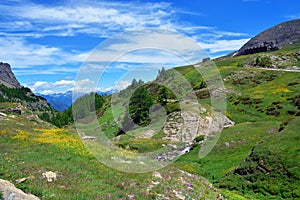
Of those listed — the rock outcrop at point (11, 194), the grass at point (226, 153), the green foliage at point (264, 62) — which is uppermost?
the green foliage at point (264, 62)

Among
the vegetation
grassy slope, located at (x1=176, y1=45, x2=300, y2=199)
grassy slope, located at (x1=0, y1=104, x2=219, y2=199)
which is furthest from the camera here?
grassy slope, located at (x1=176, y1=45, x2=300, y2=199)

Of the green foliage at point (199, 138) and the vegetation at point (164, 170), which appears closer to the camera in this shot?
the vegetation at point (164, 170)

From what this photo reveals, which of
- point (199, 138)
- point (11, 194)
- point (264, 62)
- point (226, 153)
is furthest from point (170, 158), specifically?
point (264, 62)

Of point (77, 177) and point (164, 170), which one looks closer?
point (77, 177)

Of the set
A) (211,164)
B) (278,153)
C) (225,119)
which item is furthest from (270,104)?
(278,153)

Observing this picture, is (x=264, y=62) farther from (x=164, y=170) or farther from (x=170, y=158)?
(x=164, y=170)

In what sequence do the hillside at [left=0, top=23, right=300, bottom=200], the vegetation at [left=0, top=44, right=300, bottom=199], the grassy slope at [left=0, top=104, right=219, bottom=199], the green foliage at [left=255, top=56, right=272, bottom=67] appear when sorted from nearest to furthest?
the grassy slope at [left=0, top=104, right=219, bottom=199], the vegetation at [left=0, top=44, right=300, bottom=199], the hillside at [left=0, top=23, right=300, bottom=200], the green foliage at [left=255, top=56, right=272, bottom=67]

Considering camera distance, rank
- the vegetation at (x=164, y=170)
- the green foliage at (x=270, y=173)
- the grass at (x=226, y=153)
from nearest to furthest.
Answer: the vegetation at (x=164, y=170), the green foliage at (x=270, y=173), the grass at (x=226, y=153)

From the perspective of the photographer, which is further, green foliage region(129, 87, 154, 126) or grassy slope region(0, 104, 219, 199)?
green foliage region(129, 87, 154, 126)

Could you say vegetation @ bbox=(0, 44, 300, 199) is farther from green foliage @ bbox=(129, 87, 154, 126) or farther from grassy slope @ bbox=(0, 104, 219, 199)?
green foliage @ bbox=(129, 87, 154, 126)

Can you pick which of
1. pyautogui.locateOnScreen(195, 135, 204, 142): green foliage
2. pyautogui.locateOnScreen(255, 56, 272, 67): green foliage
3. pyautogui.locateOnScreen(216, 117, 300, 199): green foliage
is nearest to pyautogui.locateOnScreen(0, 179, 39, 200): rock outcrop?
pyautogui.locateOnScreen(216, 117, 300, 199): green foliage

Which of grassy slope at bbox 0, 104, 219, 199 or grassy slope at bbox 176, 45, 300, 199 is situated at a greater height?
grassy slope at bbox 0, 104, 219, 199

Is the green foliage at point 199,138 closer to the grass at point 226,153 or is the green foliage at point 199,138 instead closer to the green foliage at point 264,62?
the grass at point 226,153

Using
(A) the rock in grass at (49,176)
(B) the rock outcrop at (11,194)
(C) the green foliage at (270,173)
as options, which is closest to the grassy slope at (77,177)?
(A) the rock in grass at (49,176)
